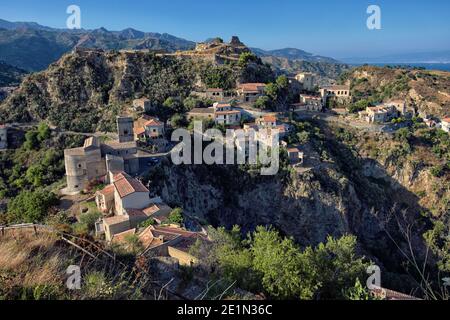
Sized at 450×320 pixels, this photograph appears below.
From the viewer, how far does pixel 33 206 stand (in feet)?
76.1

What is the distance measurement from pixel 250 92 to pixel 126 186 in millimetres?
30616

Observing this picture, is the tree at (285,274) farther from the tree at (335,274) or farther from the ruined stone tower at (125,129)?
the ruined stone tower at (125,129)

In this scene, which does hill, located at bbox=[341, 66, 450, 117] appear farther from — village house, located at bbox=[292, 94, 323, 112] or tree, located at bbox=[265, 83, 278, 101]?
tree, located at bbox=[265, 83, 278, 101]

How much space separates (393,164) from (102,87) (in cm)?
4450

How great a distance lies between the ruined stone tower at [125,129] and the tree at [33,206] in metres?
10.8

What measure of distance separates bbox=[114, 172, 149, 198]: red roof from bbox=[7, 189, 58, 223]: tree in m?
5.07

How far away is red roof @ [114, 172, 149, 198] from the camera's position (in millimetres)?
22005

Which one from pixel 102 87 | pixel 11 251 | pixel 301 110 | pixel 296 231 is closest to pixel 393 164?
pixel 301 110

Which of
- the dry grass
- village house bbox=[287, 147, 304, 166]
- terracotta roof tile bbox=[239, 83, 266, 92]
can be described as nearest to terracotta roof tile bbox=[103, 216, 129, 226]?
the dry grass

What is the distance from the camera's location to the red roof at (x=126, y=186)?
22.0 meters

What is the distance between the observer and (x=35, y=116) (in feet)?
158
